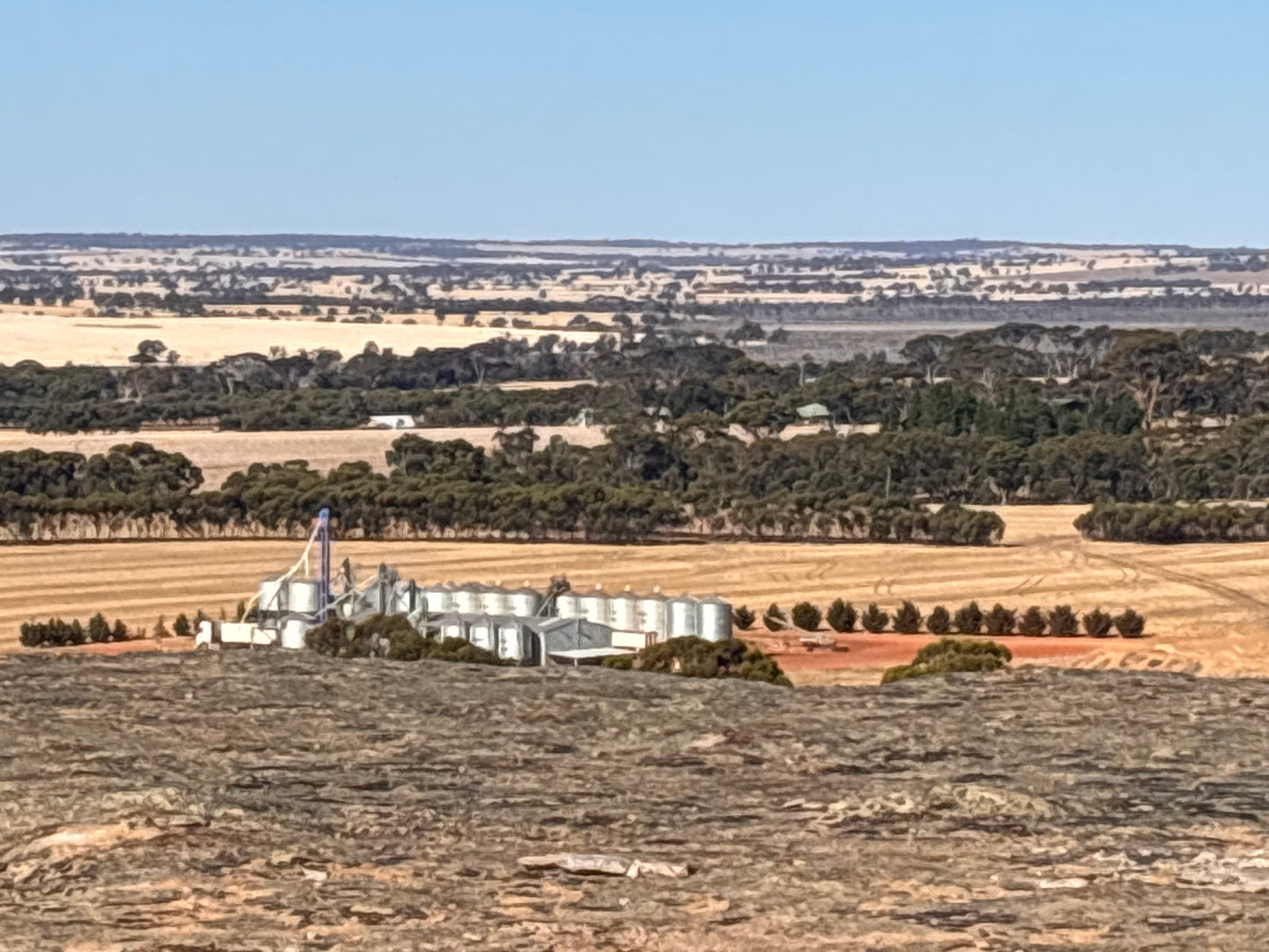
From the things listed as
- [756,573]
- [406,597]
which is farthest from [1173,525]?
[406,597]

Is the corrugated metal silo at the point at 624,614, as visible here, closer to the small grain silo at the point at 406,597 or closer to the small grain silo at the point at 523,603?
the small grain silo at the point at 523,603

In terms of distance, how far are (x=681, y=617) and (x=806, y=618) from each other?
849 centimetres

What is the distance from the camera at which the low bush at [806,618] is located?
4097 cm

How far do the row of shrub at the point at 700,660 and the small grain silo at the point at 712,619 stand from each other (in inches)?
137

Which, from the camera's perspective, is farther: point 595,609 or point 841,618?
point 841,618

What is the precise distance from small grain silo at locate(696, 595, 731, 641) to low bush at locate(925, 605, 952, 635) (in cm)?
786

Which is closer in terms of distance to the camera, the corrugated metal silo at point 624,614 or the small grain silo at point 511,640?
the small grain silo at point 511,640

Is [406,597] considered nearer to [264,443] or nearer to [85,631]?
[85,631]

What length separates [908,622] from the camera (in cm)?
4053

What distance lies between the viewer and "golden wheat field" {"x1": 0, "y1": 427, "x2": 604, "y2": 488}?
75.8 m

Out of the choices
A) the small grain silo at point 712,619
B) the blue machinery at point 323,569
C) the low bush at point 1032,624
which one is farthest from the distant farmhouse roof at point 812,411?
the blue machinery at point 323,569

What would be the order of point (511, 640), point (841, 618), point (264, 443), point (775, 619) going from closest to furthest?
1. point (511, 640)
2. point (841, 618)
3. point (775, 619)
4. point (264, 443)

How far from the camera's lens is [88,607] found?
43.4m

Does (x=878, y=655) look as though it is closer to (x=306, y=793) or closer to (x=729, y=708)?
(x=729, y=708)
